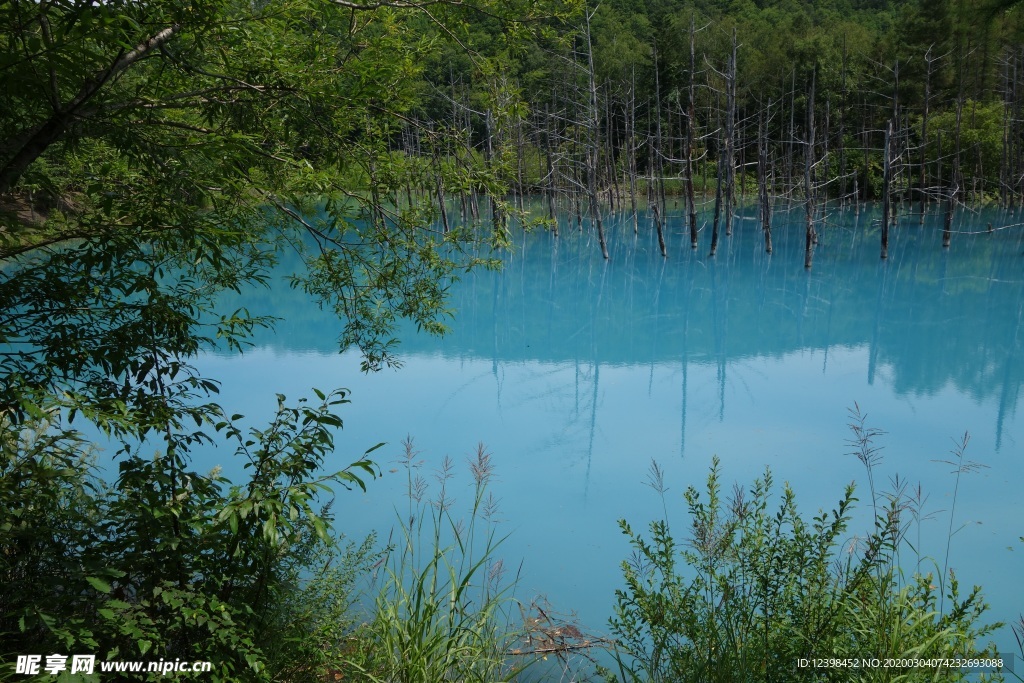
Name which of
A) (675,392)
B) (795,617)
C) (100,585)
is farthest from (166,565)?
(675,392)

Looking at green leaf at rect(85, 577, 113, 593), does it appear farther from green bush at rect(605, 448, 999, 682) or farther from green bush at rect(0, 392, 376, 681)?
green bush at rect(605, 448, 999, 682)

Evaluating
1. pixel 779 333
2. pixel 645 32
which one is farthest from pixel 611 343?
pixel 645 32

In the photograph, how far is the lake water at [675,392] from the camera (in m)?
5.98

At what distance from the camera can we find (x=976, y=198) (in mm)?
29438

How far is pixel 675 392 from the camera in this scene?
31.3 ft

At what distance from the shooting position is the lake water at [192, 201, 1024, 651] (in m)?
5.98

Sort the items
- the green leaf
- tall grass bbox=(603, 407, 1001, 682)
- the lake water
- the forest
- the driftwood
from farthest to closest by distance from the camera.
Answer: the lake water → the driftwood → tall grass bbox=(603, 407, 1001, 682) → the forest → the green leaf

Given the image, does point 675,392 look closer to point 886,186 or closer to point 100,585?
point 100,585

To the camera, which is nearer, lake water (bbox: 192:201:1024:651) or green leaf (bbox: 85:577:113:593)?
green leaf (bbox: 85:577:113:593)

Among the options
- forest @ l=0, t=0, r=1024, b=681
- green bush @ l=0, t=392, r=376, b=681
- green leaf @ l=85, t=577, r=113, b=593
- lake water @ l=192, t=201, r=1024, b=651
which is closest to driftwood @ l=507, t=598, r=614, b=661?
forest @ l=0, t=0, r=1024, b=681

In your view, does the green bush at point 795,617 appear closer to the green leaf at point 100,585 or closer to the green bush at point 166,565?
the green bush at point 166,565

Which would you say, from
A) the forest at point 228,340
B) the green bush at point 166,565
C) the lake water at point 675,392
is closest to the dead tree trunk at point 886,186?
the lake water at point 675,392

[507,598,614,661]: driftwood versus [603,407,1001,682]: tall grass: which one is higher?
[603,407,1001,682]: tall grass

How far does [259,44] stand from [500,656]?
294 cm
